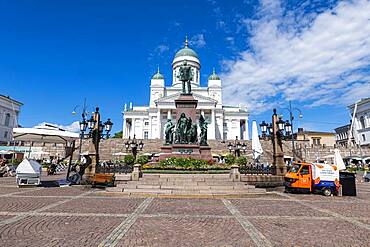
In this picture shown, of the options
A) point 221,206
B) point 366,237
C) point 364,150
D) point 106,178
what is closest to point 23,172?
point 106,178

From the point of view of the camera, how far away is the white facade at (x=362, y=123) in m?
70.9

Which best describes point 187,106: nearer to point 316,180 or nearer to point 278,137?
point 278,137

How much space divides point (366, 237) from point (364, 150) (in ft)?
186

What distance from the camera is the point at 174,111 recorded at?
2953 inches

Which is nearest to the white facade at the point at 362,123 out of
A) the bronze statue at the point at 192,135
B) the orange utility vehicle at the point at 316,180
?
the orange utility vehicle at the point at 316,180

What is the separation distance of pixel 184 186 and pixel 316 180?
7269mm

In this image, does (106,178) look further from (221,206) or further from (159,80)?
(159,80)

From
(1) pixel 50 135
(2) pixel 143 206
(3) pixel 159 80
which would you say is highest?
(3) pixel 159 80

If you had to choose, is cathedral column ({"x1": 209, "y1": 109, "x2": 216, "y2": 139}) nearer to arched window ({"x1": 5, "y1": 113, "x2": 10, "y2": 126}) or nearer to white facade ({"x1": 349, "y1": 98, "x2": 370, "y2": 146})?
white facade ({"x1": 349, "y1": 98, "x2": 370, "y2": 146})

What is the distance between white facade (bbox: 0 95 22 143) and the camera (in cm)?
6638

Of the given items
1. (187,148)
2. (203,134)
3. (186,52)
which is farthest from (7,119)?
(187,148)

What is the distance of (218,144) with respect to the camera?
164ft

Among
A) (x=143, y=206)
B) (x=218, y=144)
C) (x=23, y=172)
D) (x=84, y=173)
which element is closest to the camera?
(x=143, y=206)

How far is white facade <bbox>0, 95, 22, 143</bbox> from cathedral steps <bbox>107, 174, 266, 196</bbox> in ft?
226
